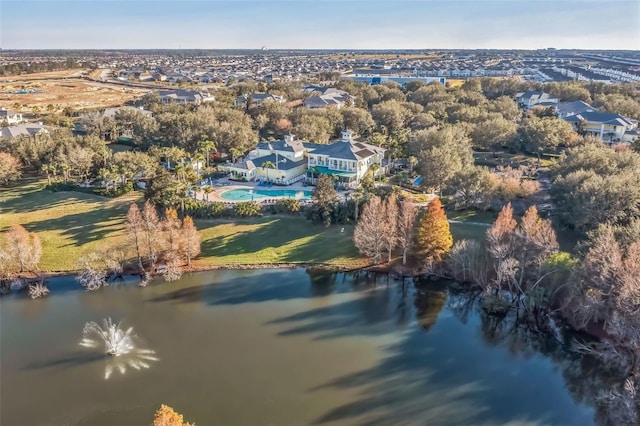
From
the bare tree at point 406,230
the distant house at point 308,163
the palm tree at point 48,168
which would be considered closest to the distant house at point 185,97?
the palm tree at point 48,168

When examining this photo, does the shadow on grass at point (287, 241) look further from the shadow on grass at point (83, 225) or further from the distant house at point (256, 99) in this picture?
the distant house at point (256, 99)

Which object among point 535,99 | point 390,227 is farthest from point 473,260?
point 535,99

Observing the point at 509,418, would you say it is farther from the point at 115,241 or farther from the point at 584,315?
the point at 115,241

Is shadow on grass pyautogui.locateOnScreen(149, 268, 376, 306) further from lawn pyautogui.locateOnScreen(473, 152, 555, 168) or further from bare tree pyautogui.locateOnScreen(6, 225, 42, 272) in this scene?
lawn pyautogui.locateOnScreen(473, 152, 555, 168)

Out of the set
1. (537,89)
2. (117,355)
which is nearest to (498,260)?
(117,355)

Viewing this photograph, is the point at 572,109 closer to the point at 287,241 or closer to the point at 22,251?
the point at 287,241

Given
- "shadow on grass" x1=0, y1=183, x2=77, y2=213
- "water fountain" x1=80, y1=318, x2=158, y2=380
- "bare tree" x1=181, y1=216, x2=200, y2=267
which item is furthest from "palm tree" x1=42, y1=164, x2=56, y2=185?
"water fountain" x1=80, y1=318, x2=158, y2=380
